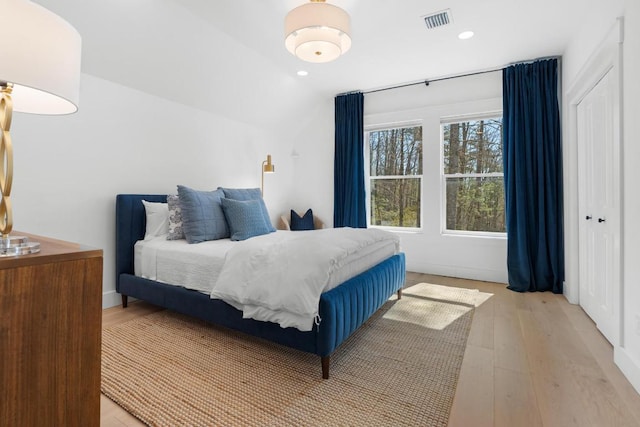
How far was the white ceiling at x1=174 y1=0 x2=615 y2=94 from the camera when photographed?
262 cm

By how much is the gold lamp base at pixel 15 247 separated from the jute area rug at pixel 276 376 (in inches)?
41.0

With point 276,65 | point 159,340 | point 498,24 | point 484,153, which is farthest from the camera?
point 484,153

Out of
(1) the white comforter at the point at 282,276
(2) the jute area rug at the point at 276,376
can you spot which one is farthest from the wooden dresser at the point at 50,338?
(1) the white comforter at the point at 282,276

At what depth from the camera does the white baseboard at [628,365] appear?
5.70 ft

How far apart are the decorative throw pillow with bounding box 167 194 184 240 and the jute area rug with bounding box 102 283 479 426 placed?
0.76 m

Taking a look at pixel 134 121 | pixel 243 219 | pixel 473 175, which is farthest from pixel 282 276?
pixel 473 175

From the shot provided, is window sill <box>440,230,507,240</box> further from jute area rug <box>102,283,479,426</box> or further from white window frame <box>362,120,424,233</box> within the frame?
jute area rug <box>102,283,479,426</box>

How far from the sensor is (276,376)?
72.9 inches

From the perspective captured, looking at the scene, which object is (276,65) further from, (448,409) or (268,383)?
(448,409)

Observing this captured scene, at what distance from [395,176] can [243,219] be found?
2.63 m

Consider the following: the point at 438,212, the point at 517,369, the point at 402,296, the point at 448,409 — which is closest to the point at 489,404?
the point at 448,409

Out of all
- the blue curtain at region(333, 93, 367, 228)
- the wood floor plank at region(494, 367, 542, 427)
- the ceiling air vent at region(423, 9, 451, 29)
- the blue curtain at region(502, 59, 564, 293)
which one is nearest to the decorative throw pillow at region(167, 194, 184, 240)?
the blue curtain at region(333, 93, 367, 228)

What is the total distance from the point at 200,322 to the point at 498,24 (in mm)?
3828

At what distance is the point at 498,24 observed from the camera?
9.59 feet
